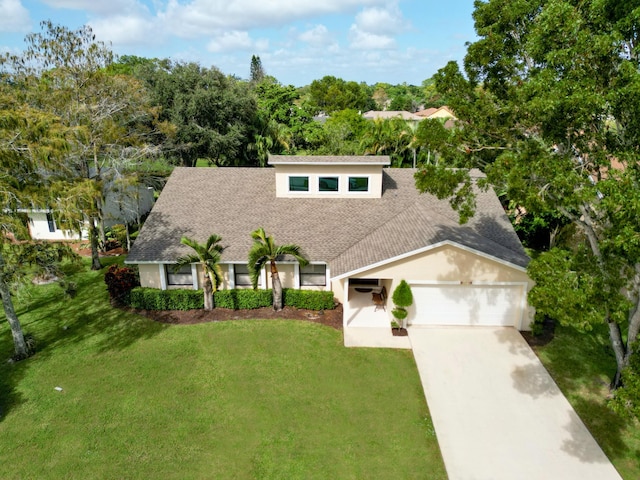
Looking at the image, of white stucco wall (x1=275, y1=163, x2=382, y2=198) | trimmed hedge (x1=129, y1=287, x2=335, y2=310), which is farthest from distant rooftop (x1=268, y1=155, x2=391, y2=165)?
trimmed hedge (x1=129, y1=287, x2=335, y2=310)

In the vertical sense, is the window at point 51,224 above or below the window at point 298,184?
below

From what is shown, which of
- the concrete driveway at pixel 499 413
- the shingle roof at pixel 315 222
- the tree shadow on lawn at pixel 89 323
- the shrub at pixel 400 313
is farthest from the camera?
the shingle roof at pixel 315 222

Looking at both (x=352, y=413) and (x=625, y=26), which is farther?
(x=352, y=413)

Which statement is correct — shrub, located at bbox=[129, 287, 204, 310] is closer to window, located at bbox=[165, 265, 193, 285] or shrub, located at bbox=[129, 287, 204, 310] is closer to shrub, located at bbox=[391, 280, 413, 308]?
window, located at bbox=[165, 265, 193, 285]

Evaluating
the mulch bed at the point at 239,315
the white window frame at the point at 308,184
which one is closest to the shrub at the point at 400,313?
the mulch bed at the point at 239,315

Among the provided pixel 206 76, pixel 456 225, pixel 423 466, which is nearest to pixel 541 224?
pixel 456 225

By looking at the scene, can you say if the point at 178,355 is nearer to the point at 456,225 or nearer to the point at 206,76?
the point at 456,225

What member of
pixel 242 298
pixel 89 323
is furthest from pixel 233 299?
pixel 89 323

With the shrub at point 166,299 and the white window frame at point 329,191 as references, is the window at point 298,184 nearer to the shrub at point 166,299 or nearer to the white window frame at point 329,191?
the white window frame at point 329,191
